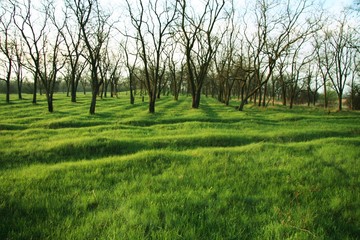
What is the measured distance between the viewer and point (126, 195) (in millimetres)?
4367

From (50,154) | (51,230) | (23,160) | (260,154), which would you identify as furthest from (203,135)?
(51,230)

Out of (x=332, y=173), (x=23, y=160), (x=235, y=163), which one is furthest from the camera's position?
(x=23, y=160)

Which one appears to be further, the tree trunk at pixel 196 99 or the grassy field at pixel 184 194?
the tree trunk at pixel 196 99

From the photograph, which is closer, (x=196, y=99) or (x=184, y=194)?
(x=184, y=194)

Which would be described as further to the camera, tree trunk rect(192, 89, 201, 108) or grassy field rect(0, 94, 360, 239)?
tree trunk rect(192, 89, 201, 108)

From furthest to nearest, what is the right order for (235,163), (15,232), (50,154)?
(50,154) < (235,163) < (15,232)

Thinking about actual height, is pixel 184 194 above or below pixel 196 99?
below

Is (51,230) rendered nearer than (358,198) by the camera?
Yes

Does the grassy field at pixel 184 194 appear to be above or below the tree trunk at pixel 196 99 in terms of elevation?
below

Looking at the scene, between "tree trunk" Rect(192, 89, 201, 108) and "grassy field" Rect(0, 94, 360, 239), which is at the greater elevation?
"tree trunk" Rect(192, 89, 201, 108)

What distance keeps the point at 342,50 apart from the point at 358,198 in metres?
41.4

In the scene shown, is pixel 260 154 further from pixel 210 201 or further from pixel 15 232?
pixel 15 232

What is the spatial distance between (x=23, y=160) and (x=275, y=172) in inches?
305

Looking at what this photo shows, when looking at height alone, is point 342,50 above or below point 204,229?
above
